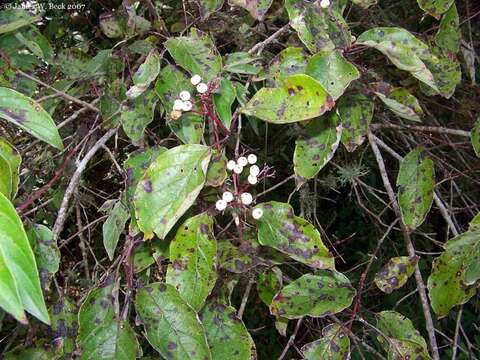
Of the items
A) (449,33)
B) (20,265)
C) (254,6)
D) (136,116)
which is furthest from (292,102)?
(449,33)

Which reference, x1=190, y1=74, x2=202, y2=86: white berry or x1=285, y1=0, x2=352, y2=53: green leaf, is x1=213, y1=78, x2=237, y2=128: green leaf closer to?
x1=190, y1=74, x2=202, y2=86: white berry

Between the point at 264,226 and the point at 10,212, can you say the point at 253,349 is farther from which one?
the point at 10,212

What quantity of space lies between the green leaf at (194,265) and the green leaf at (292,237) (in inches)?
3.0

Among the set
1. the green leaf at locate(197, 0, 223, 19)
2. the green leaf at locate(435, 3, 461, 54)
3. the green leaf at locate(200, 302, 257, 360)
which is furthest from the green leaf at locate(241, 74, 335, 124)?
the green leaf at locate(435, 3, 461, 54)

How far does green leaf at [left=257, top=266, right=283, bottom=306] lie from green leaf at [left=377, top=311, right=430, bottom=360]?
17 cm

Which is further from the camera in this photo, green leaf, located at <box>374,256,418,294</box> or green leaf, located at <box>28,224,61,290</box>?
green leaf, located at <box>374,256,418,294</box>

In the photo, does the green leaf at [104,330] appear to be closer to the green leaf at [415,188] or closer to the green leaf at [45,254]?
the green leaf at [45,254]

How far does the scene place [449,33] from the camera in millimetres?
1080

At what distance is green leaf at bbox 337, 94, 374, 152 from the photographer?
0.90 metres

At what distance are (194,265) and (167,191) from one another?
12 cm

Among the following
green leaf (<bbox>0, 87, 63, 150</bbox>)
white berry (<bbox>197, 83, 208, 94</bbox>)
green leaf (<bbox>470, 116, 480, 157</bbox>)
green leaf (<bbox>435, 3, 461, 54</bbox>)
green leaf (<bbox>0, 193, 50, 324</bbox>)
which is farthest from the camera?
green leaf (<bbox>435, 3, 461, 54</bbox>)

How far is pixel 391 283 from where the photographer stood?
2.96 ft

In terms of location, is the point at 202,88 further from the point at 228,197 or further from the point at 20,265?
the point at 20,265

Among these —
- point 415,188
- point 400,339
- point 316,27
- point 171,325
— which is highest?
point 316,27
